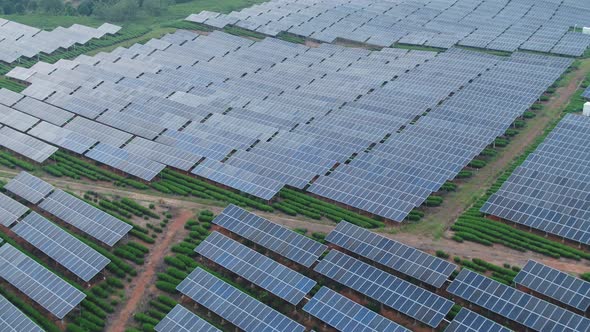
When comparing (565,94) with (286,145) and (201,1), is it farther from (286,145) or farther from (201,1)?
(201,1)

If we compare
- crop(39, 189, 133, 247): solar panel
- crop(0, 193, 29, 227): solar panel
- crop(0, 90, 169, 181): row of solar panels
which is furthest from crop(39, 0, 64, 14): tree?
crop(39, 189, 133, 247): solar panel

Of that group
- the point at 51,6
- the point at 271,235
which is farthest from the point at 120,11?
the point at 271,235

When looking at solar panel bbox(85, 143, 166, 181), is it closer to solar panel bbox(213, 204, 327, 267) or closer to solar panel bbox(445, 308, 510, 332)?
solar panel bbox(213, 204, 327, 267)

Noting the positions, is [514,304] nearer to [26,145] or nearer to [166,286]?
[166,286]

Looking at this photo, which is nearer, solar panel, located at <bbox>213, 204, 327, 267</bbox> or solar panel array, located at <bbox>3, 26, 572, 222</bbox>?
solar panel, located at <bbox>213, 204, 327, 267</bbox>

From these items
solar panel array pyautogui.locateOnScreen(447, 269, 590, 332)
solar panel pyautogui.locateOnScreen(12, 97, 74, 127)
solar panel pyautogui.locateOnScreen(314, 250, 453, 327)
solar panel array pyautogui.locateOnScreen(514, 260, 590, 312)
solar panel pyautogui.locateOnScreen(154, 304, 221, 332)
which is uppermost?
solar panel pyautogui.locateOnScreen(12, 97, 74, 127)
